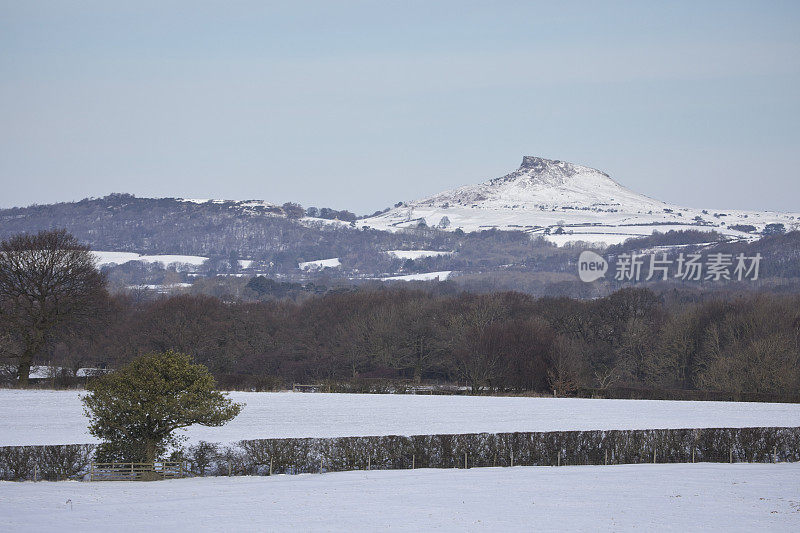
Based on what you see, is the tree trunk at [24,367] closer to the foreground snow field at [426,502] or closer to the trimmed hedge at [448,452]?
the trimmed hedge at [448,452]

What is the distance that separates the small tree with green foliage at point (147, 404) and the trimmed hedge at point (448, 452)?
4.32 ft

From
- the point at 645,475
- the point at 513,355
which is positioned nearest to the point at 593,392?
the point at 513,355

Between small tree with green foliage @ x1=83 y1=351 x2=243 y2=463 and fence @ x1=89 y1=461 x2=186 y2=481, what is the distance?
0.33m

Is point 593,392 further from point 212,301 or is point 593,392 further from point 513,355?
point 212,301

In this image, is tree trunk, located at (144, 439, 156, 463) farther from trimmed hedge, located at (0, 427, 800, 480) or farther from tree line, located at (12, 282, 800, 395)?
tree line, located at (12, 282, 800, 395)

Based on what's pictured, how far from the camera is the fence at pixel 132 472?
117 ft

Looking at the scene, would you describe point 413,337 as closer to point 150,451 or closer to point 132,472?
point 150,451

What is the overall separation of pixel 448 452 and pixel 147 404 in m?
13.4

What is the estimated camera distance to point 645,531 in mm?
26844

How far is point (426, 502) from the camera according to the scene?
102ft

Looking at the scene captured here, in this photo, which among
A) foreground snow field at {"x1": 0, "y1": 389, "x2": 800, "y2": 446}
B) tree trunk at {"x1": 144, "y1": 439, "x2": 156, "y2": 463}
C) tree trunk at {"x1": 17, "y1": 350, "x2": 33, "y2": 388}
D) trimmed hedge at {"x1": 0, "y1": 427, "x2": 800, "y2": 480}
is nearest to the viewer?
trimmed hedge at {"x1": 0, "y1": 427, "x2": 800, "y2": 480}

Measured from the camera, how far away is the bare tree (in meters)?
66.1

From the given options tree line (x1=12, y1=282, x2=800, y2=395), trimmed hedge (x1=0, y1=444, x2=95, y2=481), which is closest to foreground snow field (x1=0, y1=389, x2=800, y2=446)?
trimmed hedge (x1=0, y1=444, x2=95, y2=481)

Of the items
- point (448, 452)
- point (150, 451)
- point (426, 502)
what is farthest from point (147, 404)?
point (448, 452)
